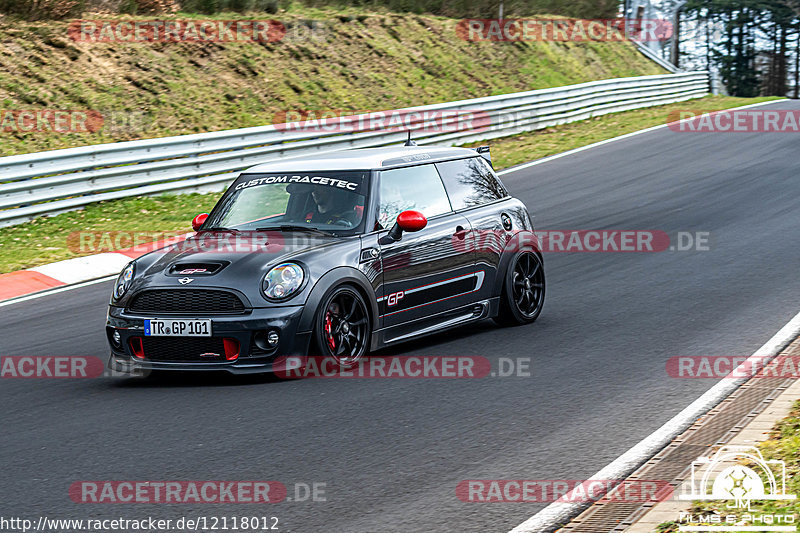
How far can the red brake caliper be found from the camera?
24.3 feet

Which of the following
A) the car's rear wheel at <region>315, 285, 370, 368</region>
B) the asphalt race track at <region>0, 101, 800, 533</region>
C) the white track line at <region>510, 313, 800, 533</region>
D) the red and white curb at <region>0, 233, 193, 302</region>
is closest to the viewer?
the white track line at <region>510, 313, 800, 533</region>

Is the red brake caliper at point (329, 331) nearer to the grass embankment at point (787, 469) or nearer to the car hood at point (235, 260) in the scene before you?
the car hood at point (235, 260)

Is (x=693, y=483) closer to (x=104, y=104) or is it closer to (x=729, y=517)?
(x=729, y=517)

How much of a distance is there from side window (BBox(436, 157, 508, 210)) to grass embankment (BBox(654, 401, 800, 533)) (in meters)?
3.63

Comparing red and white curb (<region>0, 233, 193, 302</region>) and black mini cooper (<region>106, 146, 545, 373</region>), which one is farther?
red and white curb (<region>0, 233, 193, 302</region>)

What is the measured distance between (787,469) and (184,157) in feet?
43.7

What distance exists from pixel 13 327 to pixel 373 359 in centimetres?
378

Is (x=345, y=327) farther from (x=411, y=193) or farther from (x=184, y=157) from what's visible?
(x=184, y=157)

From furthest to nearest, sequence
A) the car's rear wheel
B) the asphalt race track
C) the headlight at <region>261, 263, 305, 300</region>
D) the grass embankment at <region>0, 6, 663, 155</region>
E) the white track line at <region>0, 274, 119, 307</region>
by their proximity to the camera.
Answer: the grass embankment at <region>0, 6, 663, 155</region>
the white track line at <region>0, 274, 119, 307</region>
the car's rear wheel
the headlight at <region>261, 263, 305, 300</region>
the asphalt race track

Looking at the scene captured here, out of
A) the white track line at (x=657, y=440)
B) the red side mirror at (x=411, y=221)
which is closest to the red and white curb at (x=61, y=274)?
the red side mirror at (x=411, y=221)

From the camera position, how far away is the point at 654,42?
41719 millimetres

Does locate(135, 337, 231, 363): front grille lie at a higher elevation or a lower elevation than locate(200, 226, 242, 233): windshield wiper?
lower

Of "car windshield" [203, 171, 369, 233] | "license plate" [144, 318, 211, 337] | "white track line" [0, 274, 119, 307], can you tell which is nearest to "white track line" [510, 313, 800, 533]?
"car windshield" [203, 171, 369, 233]

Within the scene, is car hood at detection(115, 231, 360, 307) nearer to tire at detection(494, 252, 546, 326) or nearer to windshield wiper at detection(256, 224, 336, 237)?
windshield wiper at detection(256, 224, 336, 237)
